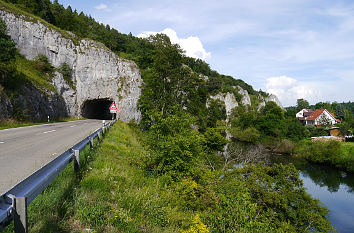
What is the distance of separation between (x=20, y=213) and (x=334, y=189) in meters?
31.2

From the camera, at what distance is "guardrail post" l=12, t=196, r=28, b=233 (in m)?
1.92

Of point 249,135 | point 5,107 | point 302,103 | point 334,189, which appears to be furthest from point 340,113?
point 5,107

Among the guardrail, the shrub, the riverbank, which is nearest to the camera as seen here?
the guardrail

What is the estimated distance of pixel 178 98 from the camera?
79.7 ft

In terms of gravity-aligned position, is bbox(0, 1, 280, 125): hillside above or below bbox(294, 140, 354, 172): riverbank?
above

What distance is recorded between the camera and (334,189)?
25.0m

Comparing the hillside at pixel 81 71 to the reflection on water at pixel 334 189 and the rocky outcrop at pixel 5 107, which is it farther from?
the reflection on water at pixel 334 189

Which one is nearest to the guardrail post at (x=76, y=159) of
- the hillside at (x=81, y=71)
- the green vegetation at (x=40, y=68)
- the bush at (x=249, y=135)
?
the hillside at (x=81, y=71)

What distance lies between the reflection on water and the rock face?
90.8 feet

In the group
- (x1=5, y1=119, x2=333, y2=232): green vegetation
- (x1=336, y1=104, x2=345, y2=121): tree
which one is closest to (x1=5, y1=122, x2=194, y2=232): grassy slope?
(x1=5, y1=119, x2=333, y2=232): green vegetation

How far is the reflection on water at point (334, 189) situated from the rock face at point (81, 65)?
27684 mm

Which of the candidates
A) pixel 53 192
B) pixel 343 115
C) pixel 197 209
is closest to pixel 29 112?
pixel 197 209

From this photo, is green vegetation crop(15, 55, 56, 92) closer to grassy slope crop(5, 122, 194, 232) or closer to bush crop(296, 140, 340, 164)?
grassy slope crop(5, 122, 194, 232)

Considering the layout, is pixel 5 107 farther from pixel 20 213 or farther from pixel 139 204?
pixel 20 213
